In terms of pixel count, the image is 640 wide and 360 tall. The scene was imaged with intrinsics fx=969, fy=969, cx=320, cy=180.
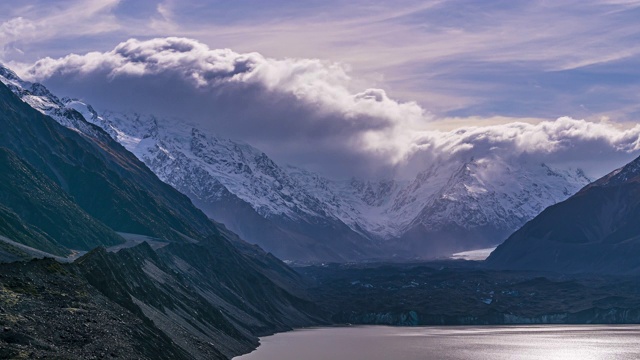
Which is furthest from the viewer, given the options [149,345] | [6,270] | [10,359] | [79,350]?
[149,345]

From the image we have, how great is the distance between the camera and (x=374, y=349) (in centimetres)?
19938

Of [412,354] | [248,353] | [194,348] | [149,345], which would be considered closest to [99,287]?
[149,345]

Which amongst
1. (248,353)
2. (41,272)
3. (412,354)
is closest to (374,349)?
(412,354)

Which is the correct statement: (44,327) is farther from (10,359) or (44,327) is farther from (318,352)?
(318,352)

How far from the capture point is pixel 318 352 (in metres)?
185

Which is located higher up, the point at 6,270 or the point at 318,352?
the point at 6,270

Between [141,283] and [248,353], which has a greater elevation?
[141,283]

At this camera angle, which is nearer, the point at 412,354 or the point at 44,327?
the point at 44,327

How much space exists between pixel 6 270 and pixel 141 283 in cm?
5361

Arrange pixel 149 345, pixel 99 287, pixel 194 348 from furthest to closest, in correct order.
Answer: pixel 194 348 < pixel 99 287 < pixel 149 345

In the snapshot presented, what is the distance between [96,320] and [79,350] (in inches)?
428

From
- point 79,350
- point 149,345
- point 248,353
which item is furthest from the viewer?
point 248,353

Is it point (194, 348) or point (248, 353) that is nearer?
point (194, 348)

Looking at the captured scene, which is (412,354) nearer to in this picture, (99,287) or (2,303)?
(99,287)
